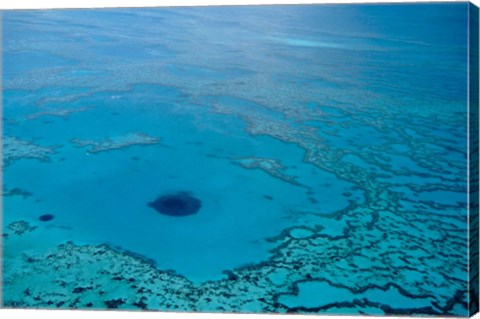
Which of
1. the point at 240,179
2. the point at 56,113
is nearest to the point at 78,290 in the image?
the point at 240,179

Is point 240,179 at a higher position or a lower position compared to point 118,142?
lower

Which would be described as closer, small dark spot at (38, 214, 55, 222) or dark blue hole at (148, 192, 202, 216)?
small dark spot at (38, 214, 55, 222)

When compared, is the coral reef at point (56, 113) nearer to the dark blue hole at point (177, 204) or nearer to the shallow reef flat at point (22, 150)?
the shallow reef flat at point (22, 150)

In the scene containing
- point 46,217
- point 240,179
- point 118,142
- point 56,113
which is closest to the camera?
point 46,217

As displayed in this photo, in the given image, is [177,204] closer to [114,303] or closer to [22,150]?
[114,303]

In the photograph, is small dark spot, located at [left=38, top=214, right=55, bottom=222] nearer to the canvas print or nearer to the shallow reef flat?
the canvas print

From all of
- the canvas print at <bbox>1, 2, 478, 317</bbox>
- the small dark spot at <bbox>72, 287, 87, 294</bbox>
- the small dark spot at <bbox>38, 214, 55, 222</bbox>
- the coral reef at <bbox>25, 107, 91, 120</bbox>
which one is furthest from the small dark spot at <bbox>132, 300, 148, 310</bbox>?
the coral reef at <bbox>25, 107, 91, 120</bbox>

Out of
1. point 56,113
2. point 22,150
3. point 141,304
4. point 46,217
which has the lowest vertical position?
point 141,304

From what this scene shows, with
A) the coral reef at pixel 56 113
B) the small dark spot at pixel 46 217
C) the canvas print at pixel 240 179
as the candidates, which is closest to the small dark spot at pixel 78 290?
the canvas print at pixel 240 179
